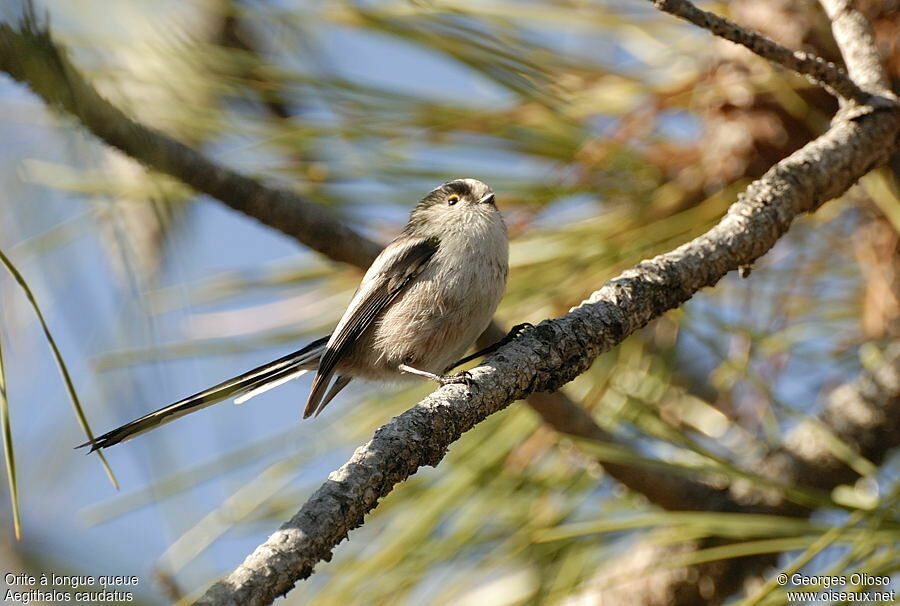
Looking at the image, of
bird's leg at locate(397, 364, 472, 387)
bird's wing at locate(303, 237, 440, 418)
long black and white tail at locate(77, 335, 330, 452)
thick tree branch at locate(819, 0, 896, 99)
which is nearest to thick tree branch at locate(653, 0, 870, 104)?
thick tree branch at locate(819, 0, 896, 99)

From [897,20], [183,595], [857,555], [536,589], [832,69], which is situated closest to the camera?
[183,595]

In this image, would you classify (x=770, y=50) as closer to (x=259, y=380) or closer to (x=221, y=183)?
(x=221, y=183)

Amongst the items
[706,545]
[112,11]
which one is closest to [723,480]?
[706,545]

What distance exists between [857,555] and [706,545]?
1.79 ft

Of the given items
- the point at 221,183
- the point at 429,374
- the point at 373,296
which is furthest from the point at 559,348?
the point at 373,296

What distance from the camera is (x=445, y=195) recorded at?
2604 millimetres

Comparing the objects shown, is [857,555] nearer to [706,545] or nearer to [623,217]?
[706,545]

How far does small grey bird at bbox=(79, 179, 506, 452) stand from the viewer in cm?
222

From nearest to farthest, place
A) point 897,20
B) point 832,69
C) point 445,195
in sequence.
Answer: point 832,69 → point 897,20 → point 445,195

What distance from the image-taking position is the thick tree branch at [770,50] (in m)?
1.62

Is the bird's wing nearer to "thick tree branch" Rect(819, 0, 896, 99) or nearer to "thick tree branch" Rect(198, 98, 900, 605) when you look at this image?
"thick tree branch" Rect(198, 98, 900, 605)

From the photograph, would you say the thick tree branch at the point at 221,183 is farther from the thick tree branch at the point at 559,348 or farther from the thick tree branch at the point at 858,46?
the thick tree branch at the point at 858,46

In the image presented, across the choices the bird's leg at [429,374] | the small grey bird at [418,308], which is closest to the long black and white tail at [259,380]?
the small grey bird at [418,308]

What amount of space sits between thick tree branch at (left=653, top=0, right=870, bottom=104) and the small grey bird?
0.78m
